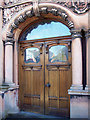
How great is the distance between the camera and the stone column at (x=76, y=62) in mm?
4566

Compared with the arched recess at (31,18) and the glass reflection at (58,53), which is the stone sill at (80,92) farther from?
the arched recess at (31,18)

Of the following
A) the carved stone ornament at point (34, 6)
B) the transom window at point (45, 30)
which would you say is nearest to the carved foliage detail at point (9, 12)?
the carved stone ornament at point (34, 6)

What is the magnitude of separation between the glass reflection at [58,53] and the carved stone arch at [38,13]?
86cm

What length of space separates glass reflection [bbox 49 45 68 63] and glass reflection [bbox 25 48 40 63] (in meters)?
0.53

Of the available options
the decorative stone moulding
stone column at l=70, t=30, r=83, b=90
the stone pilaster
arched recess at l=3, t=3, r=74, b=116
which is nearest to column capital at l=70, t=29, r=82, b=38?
stone column at l=70, t=30, r=83, b=90

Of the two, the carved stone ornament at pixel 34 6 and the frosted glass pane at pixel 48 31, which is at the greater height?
the carved stone ornament at pixel 34 6

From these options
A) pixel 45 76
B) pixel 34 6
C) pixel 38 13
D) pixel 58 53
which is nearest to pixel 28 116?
pixel 45 76

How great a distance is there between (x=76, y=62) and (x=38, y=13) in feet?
7.06

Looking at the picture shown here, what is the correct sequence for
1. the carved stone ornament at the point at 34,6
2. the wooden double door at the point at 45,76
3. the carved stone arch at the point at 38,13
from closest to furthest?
the carved stone ornament at the point at 34,6, the carved stone arch at the point at 38,13, the wooden double door at the point at 45,76

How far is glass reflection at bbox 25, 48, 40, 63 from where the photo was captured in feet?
18.6

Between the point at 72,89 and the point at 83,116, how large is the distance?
0.83 m

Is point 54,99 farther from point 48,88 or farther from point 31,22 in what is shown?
point 31,22

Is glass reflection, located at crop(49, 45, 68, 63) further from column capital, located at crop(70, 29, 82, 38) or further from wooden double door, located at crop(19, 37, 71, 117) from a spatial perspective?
column capital, located at crop(70, 29, 82, 38)

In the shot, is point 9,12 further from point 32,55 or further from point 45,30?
point 32,55
